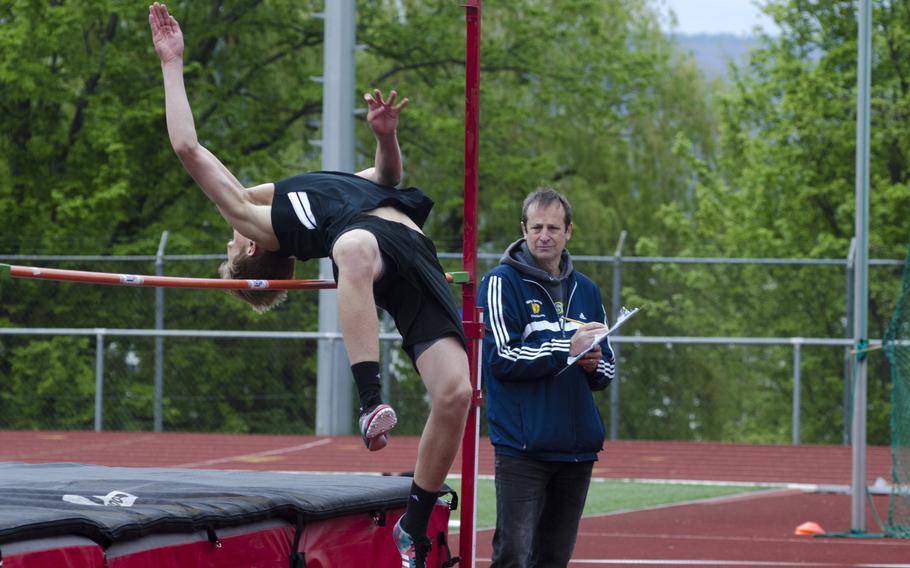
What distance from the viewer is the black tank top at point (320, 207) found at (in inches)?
192

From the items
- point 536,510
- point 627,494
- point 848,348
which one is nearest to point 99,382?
point 627,494

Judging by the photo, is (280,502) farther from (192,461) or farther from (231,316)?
(231,316)

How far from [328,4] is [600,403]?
7.54 meters

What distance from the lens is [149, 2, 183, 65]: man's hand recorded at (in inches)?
195

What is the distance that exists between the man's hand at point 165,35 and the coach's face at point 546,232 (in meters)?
1.41

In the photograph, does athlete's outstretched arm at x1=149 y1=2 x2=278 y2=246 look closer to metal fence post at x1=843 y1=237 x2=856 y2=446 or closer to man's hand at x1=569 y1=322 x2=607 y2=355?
man's hand at x1=569 y1=322 x2=607 y2=355

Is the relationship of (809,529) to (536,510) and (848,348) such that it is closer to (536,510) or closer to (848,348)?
(536,510)

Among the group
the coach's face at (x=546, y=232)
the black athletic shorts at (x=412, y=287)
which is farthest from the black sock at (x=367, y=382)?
the coach's face at (x=546, y=232)

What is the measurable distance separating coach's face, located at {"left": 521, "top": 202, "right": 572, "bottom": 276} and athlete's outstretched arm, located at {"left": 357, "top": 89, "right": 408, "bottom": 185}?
1.76ft

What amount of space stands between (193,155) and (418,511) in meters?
1.44

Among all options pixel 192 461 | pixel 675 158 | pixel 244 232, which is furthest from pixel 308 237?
pixel 675 158

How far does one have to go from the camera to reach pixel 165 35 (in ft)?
16.4

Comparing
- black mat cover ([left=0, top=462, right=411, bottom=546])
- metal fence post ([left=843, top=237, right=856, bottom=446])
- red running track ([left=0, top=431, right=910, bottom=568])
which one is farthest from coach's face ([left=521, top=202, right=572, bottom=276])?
metal fence post ([left=843, top=237, right=856, bottom=446])

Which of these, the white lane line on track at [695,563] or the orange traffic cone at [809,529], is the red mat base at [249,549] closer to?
the white lane line on track at [695,563]
